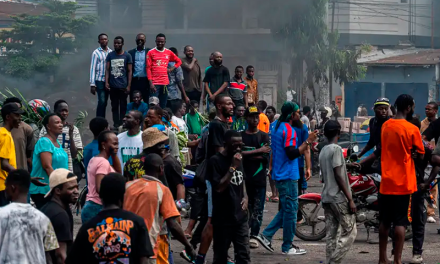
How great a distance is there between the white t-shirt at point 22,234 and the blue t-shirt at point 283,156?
4359 millimetres

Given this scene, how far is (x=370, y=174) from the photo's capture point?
389 inches

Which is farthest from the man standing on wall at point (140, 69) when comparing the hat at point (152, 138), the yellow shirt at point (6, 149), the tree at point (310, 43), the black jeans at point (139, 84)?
the tree at point (310, 43)

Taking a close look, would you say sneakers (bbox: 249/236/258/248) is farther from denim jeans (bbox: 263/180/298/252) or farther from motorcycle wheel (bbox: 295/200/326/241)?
motorcycle wheel (bbox: 295/200/326/241)

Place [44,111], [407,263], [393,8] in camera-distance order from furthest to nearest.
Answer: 1. [393,8]
2. [44,111]
3. [407,263]

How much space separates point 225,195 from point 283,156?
1977mm

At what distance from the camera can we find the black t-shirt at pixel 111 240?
186 inches

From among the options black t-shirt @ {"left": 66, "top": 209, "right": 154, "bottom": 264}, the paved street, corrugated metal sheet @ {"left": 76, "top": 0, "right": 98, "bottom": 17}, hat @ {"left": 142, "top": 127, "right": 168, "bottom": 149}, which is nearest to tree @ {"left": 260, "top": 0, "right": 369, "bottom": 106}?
corrugated metal sheet @ {"left": 76, "top": 0, "right": 98, "bottom": 17}

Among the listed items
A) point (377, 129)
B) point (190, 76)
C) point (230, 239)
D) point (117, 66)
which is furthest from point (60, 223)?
point (190, 76)

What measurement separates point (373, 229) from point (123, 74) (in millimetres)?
4630

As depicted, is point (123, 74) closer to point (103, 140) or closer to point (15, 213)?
point (103, 140)

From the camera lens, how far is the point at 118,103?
42.5 feet

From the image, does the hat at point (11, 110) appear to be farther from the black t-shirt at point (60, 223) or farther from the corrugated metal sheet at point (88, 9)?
the corrugated metal sheet at point (88, 9)

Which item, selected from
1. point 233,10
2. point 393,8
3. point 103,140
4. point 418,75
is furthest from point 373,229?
point 393,8

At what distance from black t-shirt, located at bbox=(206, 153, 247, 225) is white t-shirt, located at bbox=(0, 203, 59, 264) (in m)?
2.42
